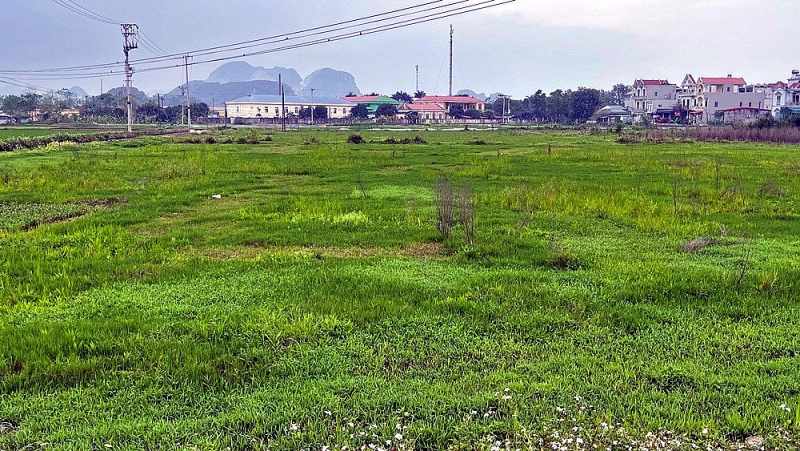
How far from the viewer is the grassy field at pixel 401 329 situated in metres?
4.12

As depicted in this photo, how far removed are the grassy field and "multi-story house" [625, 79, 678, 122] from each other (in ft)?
285

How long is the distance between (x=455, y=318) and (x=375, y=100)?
145537 millimetres

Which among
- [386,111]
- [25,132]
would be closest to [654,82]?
[386,111]

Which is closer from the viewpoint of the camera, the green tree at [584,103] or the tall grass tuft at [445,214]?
the tall grass tuft at [445,214]

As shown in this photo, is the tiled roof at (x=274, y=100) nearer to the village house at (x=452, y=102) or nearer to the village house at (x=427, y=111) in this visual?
the village house at (x=452, y=102)

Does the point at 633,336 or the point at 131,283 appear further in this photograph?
the point at 131,283

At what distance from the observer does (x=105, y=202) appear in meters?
14.8

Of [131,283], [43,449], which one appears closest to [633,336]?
[43,449]

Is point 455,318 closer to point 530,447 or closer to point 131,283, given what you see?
point 530,447

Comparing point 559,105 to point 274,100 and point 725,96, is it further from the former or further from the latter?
point 274,100

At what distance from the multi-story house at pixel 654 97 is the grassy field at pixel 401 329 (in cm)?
8682

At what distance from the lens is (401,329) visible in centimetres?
591

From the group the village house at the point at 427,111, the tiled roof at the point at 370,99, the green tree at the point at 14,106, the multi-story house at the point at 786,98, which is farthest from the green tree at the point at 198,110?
the multi-story house at the point at 786,98

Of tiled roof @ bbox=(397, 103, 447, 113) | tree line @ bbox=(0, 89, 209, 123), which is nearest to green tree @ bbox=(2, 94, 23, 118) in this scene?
tree line @ bbox=(0, 89, 209, 123)
